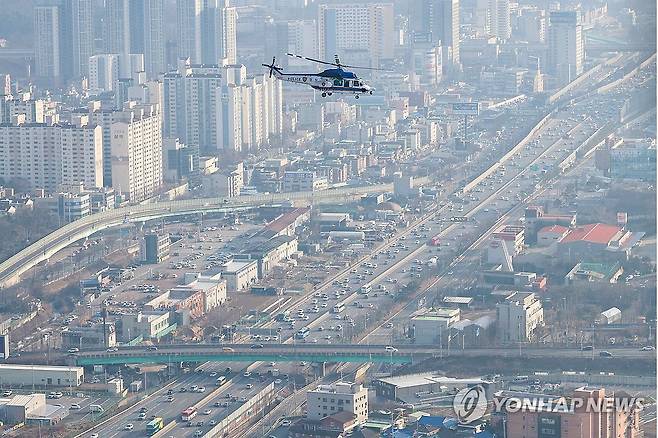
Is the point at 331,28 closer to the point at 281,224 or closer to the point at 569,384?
the point at 281,224

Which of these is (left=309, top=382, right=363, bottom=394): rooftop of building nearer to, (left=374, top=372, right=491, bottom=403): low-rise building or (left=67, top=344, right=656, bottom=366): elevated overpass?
(left=374, top=372, right=491, bottom=403): low-rise building

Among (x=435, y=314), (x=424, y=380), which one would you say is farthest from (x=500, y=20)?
(x=424, y=380)

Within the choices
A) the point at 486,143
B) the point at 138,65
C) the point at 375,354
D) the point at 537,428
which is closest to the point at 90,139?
the point at 486,143

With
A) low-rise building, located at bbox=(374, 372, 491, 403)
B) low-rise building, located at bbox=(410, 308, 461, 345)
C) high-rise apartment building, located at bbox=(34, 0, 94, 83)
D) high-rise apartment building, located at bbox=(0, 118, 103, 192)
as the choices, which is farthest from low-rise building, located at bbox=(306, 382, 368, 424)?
high-rise apartment building, located at bbox=(34, 0, 94, 83)

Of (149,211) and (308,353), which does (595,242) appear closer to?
(308,353)

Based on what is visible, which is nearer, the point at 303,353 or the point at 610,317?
the point at 303,353

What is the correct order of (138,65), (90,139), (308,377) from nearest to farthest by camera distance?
1. (308,377)
2. (90,139)
3. (138,65)

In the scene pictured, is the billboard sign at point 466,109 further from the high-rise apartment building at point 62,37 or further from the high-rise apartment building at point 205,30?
the high-rise apartment building at point 62,37

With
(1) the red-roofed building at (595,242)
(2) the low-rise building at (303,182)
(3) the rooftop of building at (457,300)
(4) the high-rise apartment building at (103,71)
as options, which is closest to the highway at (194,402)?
(3) the rooftop of building at (457,300)
